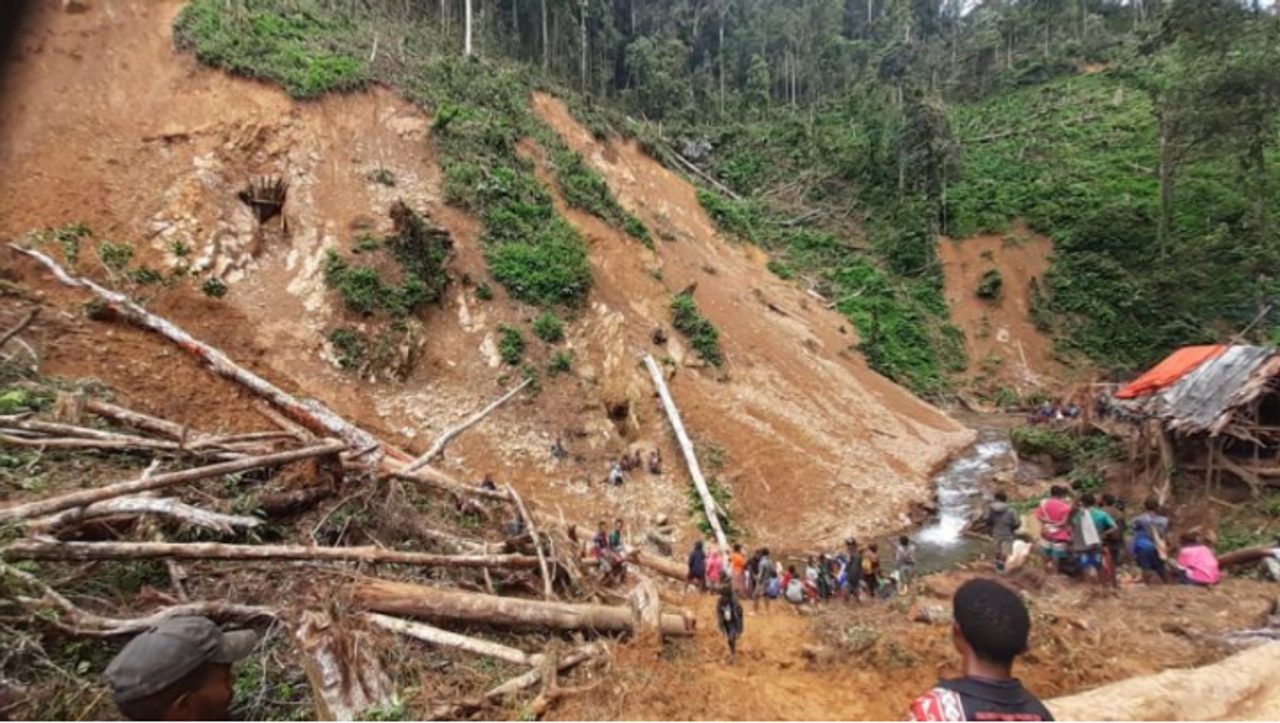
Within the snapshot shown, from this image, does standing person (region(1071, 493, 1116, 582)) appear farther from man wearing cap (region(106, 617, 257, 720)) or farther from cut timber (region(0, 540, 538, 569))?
man wearing cap (region(106, 617, 257, 720))

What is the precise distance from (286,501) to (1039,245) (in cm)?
3944

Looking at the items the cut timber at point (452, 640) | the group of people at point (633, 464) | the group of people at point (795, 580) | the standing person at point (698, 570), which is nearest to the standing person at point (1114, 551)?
the group of people at point (795, 580)

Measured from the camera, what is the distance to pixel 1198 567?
27.9 ft

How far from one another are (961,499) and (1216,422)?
609 cm

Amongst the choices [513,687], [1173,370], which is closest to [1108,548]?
[1173,370]

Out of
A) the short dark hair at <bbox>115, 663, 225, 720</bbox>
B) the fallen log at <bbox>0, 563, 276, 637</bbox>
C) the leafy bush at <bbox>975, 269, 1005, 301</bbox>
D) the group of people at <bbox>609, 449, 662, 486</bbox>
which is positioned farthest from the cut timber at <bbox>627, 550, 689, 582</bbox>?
the leafy bush at <bbox>975, 269, 1005, 301</bbox>

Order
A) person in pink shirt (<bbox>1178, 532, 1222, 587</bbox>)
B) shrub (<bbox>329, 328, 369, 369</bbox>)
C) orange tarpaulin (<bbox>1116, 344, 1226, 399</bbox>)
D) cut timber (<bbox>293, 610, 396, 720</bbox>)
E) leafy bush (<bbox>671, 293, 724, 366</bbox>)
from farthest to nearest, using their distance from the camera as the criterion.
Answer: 1. leafy bush (<bbox>671, 293, 724, 366</bbox>)
2. shrub (<bbox>329, 328, 369, 369</bbox>)
3. orange tarpaulin (<bbox>1116, 344, 1226, 399</bbox>)
4. person in pink shirt (<bbox>1178, 532, 1222, 587</bbox>)
5. cut timber (<bbox>293, 610, 396, 720</bbox>)

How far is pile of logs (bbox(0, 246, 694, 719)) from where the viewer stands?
13.4 ft

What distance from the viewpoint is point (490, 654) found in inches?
199

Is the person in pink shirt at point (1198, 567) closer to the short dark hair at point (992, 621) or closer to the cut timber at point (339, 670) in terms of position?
the short dark hair at point (992, 621)

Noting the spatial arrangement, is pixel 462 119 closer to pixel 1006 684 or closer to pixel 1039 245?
pixel 1006 684

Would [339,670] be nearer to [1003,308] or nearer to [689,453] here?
[689,453]

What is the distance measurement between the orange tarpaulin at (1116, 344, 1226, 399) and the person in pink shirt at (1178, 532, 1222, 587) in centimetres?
680

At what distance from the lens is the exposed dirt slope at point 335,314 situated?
13422mm
